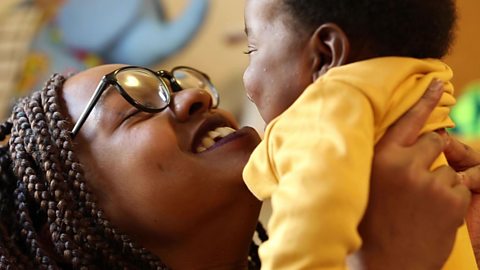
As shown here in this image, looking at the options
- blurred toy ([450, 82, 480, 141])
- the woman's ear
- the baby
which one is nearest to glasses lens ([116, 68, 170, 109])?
the baby

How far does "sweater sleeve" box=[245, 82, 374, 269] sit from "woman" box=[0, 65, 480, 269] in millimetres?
337

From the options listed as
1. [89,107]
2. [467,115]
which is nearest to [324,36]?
[89,107]

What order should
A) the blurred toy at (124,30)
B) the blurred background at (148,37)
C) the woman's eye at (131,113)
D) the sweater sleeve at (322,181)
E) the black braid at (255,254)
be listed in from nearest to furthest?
the sweater sleeve at (322,181) < the woman's eye at (131,113) < the black braid at (255,254) < the blurred background at (148,37) < the blurred toy at (124,30)

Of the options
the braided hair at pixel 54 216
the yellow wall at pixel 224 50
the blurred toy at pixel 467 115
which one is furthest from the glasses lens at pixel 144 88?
the yellow wall at pixel 224 50

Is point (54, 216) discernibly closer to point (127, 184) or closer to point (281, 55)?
point (127, 184)

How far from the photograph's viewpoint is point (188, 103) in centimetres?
121

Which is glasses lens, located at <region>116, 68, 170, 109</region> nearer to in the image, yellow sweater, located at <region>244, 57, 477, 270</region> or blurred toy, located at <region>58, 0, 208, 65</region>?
yellow sweater, located at <region>244, 57, 477, 270</region>

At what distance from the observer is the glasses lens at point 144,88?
4.06 ft

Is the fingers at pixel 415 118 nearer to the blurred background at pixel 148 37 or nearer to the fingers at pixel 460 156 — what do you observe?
the fingers at pixel 460 156

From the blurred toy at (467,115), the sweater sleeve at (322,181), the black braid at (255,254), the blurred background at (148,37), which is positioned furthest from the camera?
the blurred background at (148,37)

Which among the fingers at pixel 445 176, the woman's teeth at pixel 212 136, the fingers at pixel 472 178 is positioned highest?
the woman's teeth at pixel 212 136

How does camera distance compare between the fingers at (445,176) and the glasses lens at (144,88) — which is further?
the glasses lens at (144,88)

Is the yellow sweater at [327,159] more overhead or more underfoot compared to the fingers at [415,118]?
more overhead

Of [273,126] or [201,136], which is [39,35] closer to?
[201,136]
